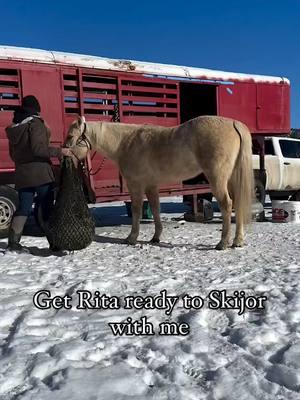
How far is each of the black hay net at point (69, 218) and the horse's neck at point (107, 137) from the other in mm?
828

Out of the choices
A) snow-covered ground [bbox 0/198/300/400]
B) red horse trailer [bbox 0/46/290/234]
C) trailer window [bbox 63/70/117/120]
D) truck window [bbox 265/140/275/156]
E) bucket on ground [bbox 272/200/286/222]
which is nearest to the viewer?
snow-covered ground [bbox 0/198/300/400]

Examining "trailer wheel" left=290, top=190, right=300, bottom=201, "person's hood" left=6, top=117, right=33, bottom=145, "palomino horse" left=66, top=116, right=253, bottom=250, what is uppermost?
"person's hood" left=6, top=117, right=33, bottom=145

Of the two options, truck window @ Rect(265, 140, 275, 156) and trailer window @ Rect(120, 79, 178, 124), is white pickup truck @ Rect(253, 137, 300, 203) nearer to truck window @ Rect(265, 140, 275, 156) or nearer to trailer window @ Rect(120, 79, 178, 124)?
truck window @ Rect(265, 140, 275, 156)

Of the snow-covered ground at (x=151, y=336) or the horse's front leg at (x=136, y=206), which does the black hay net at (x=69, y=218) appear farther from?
the horse's front leg at (x=136, y=206)

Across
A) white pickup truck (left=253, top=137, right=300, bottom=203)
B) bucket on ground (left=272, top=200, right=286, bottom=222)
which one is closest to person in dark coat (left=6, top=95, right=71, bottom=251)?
Result: bucket on ground (left=272, top=200, right=286, bottom=222)

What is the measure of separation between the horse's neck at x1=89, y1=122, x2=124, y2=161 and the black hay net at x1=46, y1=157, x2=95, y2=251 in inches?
32.6

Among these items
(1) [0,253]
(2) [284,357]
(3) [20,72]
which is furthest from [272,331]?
(3) [20,72]

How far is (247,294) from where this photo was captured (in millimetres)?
3295

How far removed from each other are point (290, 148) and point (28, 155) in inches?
322

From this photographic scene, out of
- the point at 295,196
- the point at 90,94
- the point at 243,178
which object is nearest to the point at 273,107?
the point at 295,196

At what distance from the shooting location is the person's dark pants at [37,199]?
200 inches

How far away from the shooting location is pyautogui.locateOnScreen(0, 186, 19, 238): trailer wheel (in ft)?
20.2

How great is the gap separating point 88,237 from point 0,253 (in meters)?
1.10

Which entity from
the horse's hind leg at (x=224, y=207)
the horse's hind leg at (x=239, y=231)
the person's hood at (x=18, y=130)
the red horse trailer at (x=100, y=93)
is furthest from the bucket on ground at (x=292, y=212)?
the person's hood at (x=18, y=130)
